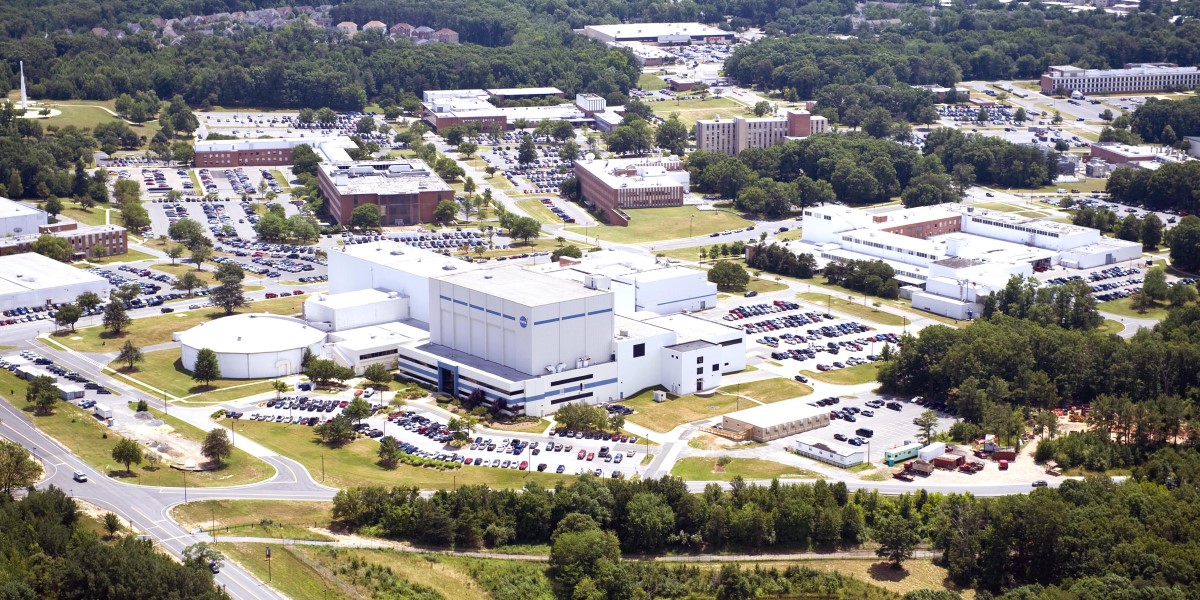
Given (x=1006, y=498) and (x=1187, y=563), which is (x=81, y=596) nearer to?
(x=1006, y=498)

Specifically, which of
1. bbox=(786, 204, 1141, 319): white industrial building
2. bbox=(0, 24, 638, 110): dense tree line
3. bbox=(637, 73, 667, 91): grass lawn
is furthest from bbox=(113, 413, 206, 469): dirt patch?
bbox=(637, 73, 667, 91): grass lawn

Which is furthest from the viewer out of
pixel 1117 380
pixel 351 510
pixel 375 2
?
pixel 375 2

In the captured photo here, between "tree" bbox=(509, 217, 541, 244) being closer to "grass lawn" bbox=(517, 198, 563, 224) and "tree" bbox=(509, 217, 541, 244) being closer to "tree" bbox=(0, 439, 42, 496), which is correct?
"grass lawn" bbox=(517, 198, 563, 224)

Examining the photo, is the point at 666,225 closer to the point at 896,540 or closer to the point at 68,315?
the point at 68,315

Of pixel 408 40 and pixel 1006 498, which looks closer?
pixel 1006 498

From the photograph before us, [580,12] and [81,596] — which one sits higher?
[580,12]

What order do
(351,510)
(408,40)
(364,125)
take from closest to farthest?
(351,510) < (364,125) < (408,40)

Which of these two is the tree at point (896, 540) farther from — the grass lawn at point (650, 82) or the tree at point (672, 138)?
the grass lawn at point (650, 82)

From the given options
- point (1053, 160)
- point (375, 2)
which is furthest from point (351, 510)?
point (375, 2)
